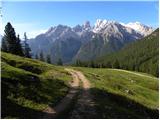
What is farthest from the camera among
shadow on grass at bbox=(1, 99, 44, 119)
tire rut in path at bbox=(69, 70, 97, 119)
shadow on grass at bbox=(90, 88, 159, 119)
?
shadow on grass at bbox=(90, 88, 159, 119)

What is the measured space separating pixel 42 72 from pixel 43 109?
3723cm

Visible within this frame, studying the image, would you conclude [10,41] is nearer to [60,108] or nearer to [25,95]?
[25,95]

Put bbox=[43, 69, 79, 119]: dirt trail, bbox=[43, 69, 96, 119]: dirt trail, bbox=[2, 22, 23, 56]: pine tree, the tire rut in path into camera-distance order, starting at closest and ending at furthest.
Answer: bbox=[43, 69, 79, 119]: dirt trail < bbox=[43, 69, 96, 119]: dirt trail < the tire rut in path < bbox=[2, 22, 23, 56]: pine tree

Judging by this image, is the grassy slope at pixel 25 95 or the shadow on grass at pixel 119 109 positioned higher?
the grassy slope at pixel 25 95

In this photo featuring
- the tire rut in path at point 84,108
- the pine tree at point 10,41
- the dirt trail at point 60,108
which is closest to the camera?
the dirt trail at point 60,108

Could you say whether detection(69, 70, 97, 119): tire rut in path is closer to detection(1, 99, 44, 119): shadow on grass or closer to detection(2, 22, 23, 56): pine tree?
detection(1, 99, 44, 119): shadow on grass

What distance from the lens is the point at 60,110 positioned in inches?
1355

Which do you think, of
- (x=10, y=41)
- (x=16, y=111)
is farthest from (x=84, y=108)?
(x=10, y=41)

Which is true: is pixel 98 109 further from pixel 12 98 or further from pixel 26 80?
pixel 26 80

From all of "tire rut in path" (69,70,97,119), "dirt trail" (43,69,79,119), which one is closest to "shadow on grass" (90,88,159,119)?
"tire rut in path" (69,70,97,119)

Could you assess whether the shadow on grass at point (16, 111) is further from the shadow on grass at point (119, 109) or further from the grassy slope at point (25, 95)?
the shadow on grass at point (119, 109)

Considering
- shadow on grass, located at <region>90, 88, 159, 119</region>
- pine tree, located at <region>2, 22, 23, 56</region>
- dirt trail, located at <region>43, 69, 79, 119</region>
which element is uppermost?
pine tree, located at <region>2, 22, 23, 56</region>

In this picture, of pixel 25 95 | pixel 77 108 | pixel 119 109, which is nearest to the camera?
pixel 77 108

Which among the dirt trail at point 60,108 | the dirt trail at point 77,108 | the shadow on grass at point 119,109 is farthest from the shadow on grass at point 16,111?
the shadow on grass at point 119,109
